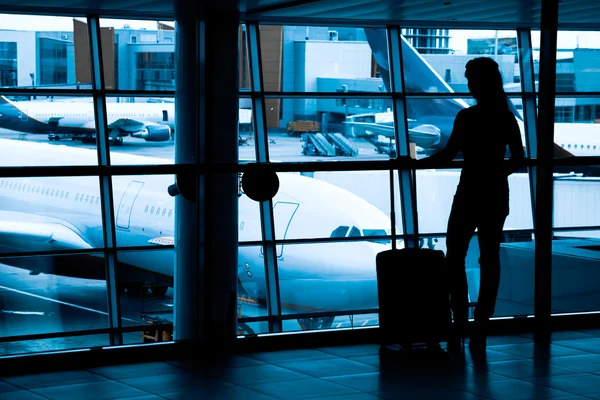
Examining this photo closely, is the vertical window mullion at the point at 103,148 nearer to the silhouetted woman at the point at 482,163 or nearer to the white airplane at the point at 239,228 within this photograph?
the silhouetted woman at the point at 482,163

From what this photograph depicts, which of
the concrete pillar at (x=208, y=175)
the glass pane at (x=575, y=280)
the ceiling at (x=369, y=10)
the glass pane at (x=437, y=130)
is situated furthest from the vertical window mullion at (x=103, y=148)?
the glass pane at (x=437, y=130)

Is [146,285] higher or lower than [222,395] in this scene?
lower

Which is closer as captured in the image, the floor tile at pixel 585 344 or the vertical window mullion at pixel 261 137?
the floor tile at pixel 585 344

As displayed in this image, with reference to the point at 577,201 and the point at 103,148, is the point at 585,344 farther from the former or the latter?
the point at 577,201

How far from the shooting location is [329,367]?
12.1ft

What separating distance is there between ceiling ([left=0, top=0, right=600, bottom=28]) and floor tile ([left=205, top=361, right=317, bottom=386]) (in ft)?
10.4

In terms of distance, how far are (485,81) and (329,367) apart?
4.67ft

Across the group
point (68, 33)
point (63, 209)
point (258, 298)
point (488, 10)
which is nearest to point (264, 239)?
point (488, 10)

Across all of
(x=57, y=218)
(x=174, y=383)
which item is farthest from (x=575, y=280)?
(x=57, y=218)

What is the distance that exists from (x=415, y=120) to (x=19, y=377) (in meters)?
30.3

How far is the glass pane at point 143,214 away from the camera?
65.6ft

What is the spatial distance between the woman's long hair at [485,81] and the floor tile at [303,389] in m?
1.44

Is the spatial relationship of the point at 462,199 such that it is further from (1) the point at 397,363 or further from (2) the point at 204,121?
(2) the point at 204,121

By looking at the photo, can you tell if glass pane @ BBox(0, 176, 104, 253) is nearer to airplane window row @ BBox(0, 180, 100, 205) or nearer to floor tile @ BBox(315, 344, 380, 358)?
airplane window row @ BBox(0, 180, 100, 205)
